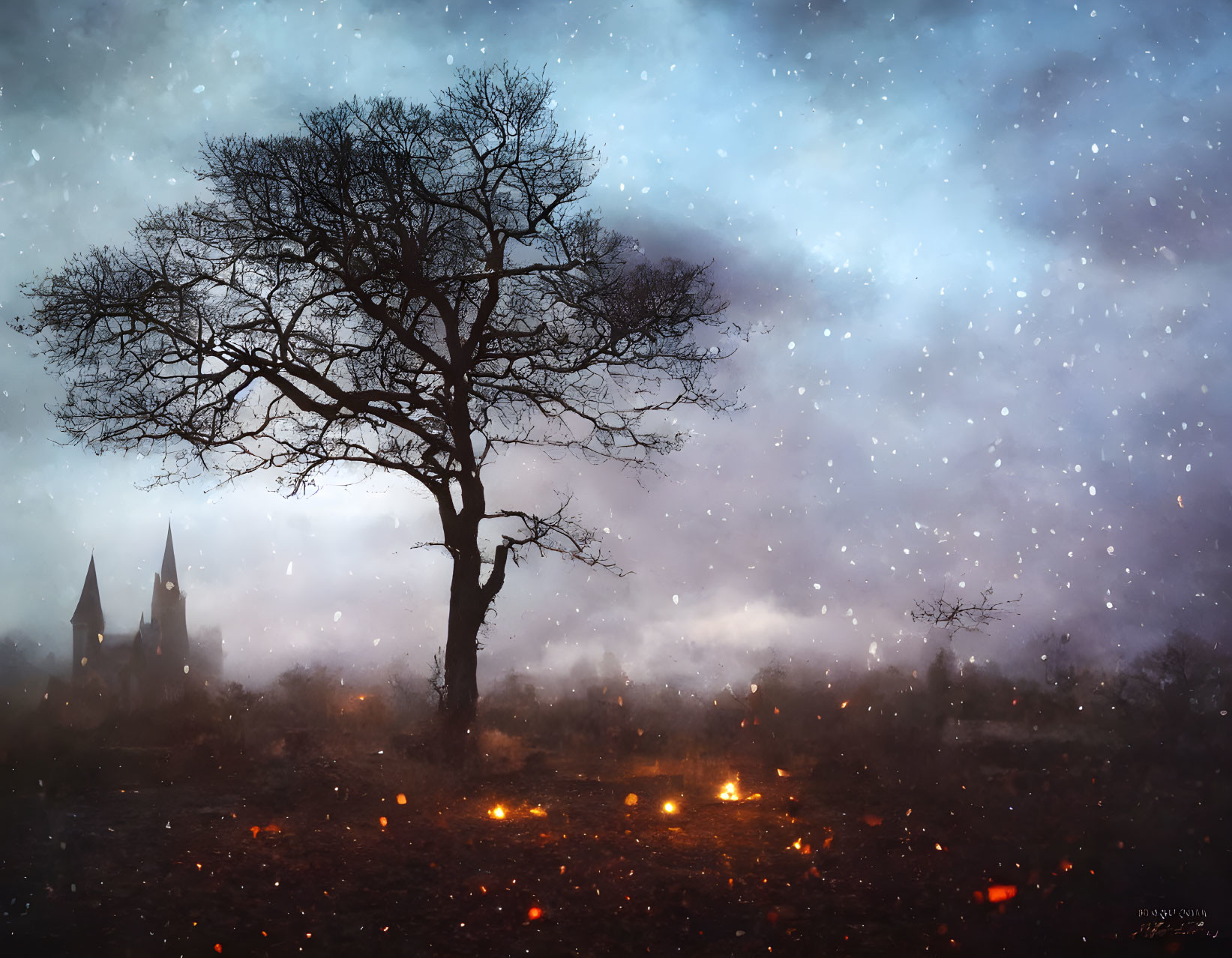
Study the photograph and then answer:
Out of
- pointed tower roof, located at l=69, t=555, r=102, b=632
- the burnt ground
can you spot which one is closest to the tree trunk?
the burnt ground

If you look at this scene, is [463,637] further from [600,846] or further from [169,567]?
[169,567]

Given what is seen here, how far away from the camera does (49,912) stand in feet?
22.2

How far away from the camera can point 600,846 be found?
8.81m

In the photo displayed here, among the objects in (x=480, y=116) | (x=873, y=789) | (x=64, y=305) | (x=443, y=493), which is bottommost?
(x=873, y=789)

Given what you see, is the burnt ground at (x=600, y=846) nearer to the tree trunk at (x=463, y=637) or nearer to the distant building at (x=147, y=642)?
the tree trunk at (x=463, y=637)

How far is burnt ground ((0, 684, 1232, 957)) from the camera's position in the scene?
22.2 ft

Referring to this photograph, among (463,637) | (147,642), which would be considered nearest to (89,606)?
(147,642)

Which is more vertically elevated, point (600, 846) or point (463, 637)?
point (463, 637)

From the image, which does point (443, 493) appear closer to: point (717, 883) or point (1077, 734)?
point (717, 883)

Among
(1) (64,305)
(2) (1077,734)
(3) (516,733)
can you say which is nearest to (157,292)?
(1) (64,305)

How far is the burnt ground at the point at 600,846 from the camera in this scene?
6.78 meters

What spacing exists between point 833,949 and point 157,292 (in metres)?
12.6

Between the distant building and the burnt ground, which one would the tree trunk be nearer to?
the burnt ground

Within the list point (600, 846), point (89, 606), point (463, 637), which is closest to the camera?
point (600, 846)
